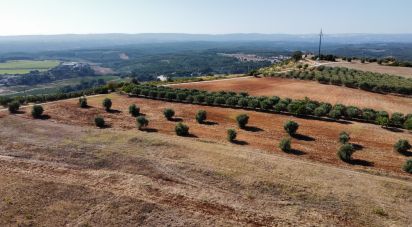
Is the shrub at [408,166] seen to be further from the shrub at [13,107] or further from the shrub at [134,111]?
the shrub at [13,107]

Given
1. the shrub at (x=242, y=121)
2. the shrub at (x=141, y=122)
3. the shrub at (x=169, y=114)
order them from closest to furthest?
1. the shrub at (x=141, y=122)
2. the shrub at (x=242, y=121)
3. the shrub at (x=169, y=114)

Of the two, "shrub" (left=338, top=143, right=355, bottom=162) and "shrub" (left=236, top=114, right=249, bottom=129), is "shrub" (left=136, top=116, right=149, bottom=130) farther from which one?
"shrub" (left=338, top=143, right=355, bottom=162)

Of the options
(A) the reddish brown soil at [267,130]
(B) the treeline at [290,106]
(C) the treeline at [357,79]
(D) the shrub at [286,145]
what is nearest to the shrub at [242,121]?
(A) the reddish brown soil at [267,130]

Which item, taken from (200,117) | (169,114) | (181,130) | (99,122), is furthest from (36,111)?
(200,117)

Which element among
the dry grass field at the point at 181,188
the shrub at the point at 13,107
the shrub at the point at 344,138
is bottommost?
the dry grass field at the point at 181,188

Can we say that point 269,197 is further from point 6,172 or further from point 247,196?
point 6,172

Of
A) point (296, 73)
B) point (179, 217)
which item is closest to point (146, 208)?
point (179, 217)

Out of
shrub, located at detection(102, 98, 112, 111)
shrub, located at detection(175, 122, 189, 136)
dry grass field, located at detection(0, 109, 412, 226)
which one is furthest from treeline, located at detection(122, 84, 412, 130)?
dry grass field, located at detection(0, 109, 412, 226)

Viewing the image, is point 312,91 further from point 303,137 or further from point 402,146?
point 402,146
